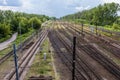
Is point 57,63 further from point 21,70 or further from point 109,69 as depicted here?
point 109,69

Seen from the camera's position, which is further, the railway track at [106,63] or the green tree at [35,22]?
the green tree at [35,22]

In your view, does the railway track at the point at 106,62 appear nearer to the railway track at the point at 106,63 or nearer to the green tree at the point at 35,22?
the railway track at the point at 106,63

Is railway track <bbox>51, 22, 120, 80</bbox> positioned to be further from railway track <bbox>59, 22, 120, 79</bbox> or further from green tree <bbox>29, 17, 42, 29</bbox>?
green tree <bbox>29, 17, 42, 29</bbox>

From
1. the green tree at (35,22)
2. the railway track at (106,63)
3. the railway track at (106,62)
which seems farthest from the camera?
the green tree at (35,22)

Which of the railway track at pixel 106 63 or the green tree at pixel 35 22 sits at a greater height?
the green tree at pixel 35 22

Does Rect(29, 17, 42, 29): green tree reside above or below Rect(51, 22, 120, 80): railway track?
above

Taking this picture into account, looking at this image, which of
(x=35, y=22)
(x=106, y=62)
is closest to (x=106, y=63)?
(x=106, y=62)

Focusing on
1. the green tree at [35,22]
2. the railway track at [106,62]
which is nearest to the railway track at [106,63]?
the railway track at [106,62]

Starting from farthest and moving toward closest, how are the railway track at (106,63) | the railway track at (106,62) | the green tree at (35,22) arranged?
the green tree at (35,22) → the railway track at (106,62) → the railway track at (106,63)

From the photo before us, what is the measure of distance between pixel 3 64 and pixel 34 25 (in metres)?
76.5

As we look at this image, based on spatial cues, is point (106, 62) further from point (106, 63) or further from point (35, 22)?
point (35, 22)

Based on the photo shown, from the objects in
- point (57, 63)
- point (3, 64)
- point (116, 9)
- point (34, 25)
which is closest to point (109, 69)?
point (57, 63)

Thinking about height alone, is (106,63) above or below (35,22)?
below

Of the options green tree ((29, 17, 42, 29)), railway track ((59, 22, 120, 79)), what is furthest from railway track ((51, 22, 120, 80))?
green tree ((29, 17, 42, 29))
